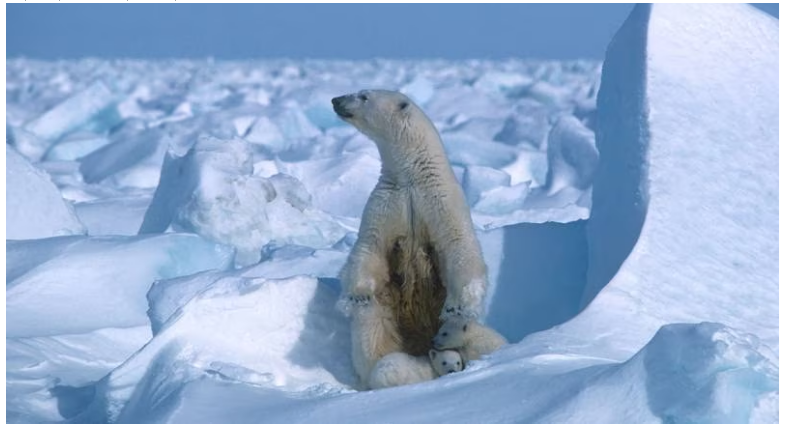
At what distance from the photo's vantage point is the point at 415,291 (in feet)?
10.5

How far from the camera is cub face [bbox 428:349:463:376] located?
2.88 metres

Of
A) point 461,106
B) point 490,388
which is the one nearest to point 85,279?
point 490,388

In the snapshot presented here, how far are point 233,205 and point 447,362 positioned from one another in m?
2.36

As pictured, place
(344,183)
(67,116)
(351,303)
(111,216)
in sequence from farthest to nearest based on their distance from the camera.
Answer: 1. (67,116)
2. (344,183)
3. (111,216)
4. (351,303)

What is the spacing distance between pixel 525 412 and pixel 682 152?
160 centimetres

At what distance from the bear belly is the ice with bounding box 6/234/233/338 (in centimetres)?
112

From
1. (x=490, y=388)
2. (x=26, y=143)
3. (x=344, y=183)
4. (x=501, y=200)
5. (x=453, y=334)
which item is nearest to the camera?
(x=490, y=388)

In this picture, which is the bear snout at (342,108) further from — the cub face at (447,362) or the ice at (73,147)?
the ice at (73,147)

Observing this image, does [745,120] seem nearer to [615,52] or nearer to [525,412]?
[615,52]

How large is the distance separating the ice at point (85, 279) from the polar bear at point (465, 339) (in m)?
1.34

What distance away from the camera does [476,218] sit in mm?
5879

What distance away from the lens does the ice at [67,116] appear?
10.8 meters

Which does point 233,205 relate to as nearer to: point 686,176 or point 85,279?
point 85,279

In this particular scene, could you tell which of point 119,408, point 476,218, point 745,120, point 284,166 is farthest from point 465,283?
point 284,166
